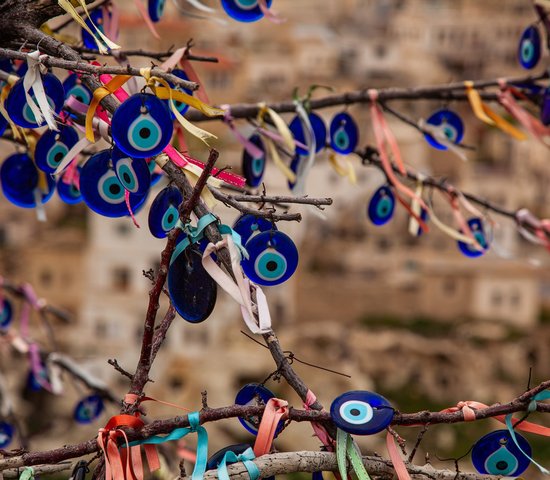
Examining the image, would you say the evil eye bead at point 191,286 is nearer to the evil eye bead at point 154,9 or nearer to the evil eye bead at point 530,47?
the evil eye bead at point 154,9

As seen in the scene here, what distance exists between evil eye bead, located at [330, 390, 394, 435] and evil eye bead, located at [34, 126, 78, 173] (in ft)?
2.49

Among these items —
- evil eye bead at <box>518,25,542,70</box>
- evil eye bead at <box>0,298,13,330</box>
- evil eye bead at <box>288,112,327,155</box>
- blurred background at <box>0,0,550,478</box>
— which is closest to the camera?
evil eye bead at <box>288,112,327,155</box>

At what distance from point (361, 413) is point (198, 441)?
0.23 meters

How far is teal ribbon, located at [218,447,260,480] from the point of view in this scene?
1.42 metres

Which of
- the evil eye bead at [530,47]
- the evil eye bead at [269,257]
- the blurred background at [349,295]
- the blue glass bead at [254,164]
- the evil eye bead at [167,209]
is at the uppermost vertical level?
the evil eye bead at [530,47]

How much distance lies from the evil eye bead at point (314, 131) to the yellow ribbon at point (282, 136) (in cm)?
4

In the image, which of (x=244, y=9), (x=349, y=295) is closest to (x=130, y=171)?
(x=244, y=9)

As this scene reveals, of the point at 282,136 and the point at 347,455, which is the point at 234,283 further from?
the point at 282,136

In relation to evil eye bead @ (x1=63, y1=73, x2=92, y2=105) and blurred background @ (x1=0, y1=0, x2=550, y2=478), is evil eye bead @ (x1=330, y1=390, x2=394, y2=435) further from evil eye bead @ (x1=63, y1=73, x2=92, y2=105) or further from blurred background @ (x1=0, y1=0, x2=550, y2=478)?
blurred background @ (x1=0, y1=0, x2=550, y2=478)

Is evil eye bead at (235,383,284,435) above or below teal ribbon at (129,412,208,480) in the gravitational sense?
above

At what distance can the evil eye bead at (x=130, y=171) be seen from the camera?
62.8 inches

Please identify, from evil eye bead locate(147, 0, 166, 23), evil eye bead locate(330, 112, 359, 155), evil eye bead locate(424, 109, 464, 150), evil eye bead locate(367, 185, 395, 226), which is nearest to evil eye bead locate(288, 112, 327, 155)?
evil eye bead locate(330, 112, 359, 155)

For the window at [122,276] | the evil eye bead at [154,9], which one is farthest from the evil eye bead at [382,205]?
the window at [122,276]

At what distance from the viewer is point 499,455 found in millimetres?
1539
